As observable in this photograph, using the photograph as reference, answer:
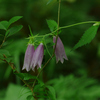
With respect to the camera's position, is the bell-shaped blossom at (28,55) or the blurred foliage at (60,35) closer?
the bell-shaped blossom at (28,55)

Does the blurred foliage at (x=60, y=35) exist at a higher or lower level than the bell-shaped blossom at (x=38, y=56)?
lower

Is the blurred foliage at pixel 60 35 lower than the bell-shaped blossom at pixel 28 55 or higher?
lower

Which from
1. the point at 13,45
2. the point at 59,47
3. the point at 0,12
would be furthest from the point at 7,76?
the point at 59,47

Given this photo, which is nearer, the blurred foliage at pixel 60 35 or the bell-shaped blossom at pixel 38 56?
the bell-shaped blossom at pixel 38 56

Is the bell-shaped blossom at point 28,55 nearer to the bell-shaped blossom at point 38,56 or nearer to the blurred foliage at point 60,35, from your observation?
the bell-shaped blossom at point 38,56

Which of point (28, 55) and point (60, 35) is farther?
point (60, 35)

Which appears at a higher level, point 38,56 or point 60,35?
point 38,56

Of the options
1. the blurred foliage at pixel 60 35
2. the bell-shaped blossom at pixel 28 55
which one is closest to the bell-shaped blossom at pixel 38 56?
the bell-shaped blossom at pixel 28 55

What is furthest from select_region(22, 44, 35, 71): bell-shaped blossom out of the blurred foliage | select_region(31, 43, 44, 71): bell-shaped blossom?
the blurred foliage

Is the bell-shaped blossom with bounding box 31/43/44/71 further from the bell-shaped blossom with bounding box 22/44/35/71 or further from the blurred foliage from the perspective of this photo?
the blurred foliage

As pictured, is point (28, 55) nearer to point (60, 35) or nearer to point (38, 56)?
point (38, 56)

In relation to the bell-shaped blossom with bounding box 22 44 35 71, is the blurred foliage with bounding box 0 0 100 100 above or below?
below

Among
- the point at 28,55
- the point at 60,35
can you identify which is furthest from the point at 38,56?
the point at 60,35
